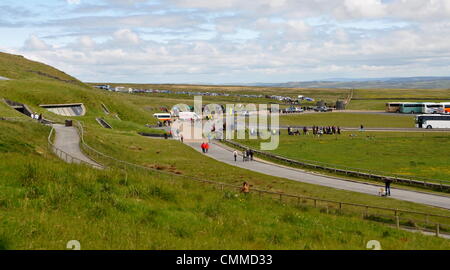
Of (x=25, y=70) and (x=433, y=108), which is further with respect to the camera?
(x=25, y=70)

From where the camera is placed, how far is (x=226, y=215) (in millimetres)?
17250

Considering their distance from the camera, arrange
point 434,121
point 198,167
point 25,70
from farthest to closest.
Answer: point 25,70 → point 434,121 → point 198,167

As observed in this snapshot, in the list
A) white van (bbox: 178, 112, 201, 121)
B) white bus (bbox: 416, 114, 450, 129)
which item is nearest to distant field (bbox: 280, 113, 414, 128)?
white bus (bbox: 416, 114, 450, 129)

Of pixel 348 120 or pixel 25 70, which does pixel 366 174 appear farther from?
pixel 25 70

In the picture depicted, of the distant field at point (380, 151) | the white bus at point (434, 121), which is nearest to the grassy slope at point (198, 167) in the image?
the distant field at point (380, 151)

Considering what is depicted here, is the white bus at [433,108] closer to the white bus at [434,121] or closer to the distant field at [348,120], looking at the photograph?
the distant field at [348,120]

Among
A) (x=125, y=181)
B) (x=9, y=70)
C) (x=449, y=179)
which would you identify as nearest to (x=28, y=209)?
(x=125, y=181)

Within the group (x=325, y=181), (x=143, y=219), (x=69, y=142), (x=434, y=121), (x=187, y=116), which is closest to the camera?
(x=143, y=219)

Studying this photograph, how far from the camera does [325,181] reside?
130 ft

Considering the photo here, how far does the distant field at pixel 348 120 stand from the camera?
9619 cm

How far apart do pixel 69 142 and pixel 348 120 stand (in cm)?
7597

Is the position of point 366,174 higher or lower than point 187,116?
lower

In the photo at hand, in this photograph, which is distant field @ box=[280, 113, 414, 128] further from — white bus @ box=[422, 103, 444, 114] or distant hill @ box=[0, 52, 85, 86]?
distant hill @ box=[0, 52, 85, 86]

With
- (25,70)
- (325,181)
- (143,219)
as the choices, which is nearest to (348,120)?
(325,181)
